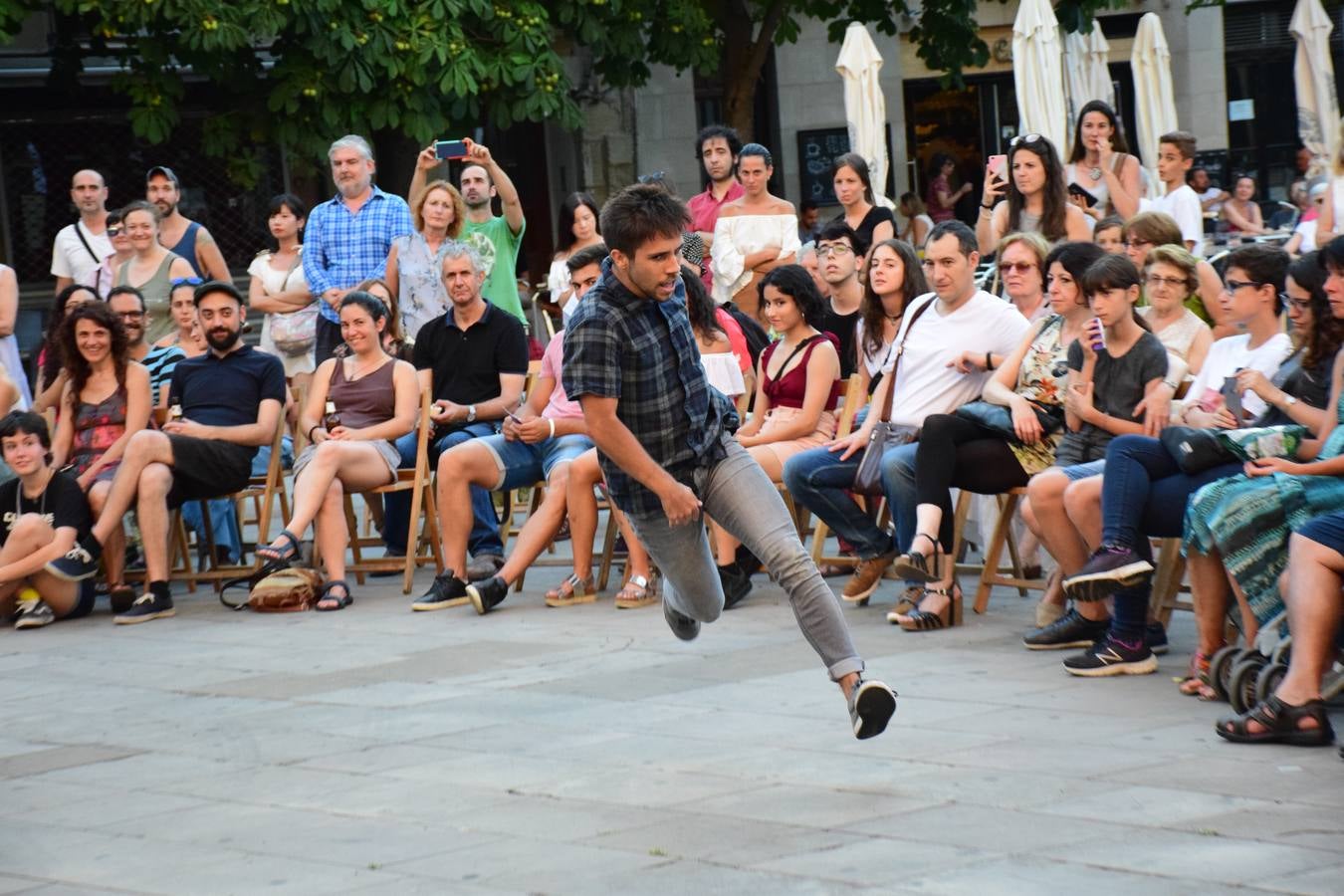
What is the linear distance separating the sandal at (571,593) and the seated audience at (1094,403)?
251 centimetres

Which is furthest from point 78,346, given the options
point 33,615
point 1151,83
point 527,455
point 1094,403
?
point 1151,83

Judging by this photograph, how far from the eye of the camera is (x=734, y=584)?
29.8ft

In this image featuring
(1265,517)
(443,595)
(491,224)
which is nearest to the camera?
(1265,517)

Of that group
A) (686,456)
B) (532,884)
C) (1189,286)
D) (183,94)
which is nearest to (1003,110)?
(183,94)

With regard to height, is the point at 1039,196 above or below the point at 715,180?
below

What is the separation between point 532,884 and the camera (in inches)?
185

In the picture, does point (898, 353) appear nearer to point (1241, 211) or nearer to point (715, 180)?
point (715, 180)

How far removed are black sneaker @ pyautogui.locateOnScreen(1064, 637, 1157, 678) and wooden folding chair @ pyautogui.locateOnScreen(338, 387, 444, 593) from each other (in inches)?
159

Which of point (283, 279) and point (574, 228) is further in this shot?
point (283, 279)

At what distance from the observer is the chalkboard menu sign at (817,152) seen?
80.1 ft

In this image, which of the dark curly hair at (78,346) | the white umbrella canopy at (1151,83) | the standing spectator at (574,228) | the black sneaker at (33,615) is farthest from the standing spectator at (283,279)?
the white umbrella canopy at (1151,83)

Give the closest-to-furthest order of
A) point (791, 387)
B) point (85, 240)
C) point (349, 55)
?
point (791, 387)
point (85, 240)
point (349, 55)

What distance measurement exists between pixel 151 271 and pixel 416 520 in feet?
9.65

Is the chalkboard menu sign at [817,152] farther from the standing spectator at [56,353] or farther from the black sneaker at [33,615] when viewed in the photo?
the black sneaker at [33,615]
